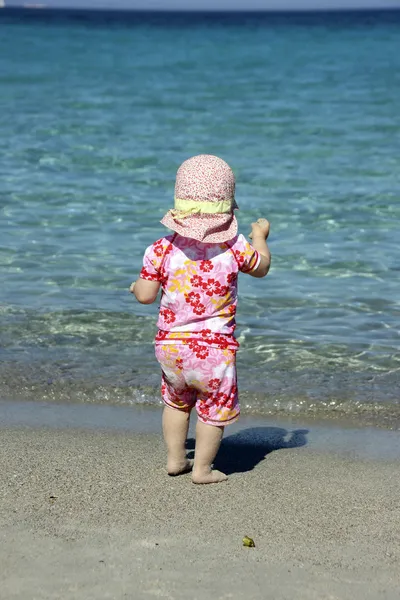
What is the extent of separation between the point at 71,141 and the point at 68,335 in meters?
7.53

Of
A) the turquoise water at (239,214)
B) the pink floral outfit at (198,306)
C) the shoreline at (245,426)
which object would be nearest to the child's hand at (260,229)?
the pink floral outfit at (198,306)

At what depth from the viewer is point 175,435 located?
13.4ft

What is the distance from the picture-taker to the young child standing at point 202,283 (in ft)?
12.7

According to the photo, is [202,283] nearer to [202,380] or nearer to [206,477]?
[202,380]

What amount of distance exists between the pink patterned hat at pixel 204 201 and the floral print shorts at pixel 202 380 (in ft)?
1.37

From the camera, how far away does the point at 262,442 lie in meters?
4.62

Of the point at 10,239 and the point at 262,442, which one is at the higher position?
the point at 262,442

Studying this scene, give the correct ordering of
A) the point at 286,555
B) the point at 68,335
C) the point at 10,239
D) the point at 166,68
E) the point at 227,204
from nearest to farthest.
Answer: the point at 286,555, the point at 227,204, the point at 68,335, the point at 10,239, the point at 166,68

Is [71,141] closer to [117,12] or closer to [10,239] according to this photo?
[10,239]

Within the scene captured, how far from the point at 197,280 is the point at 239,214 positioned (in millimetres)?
5868

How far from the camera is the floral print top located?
12.8 feet

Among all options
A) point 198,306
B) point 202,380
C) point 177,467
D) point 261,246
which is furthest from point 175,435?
point 261,246

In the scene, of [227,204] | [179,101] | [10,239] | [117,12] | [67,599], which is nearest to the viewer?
[67,599]

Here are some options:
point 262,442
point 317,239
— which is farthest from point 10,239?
point 262,442
